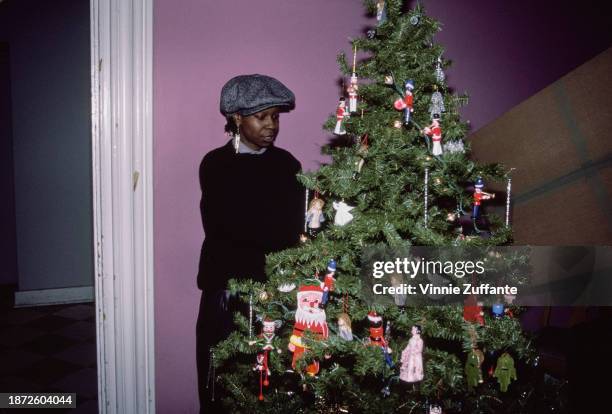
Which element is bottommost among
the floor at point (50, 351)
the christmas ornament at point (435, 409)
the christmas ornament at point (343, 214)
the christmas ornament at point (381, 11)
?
the floor at point (50, 351)

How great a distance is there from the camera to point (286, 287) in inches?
50.1

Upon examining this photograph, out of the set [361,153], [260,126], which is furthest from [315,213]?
[260,126]

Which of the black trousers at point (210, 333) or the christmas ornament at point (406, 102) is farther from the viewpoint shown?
the black trousers at point (210, 333)

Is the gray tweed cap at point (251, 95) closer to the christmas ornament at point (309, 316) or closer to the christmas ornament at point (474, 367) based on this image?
the christmas ornament at point (309, 316)

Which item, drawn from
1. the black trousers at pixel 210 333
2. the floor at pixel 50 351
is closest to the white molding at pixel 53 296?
the floor at pixel 50 351

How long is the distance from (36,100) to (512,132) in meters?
3.68

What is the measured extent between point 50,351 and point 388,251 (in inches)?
107

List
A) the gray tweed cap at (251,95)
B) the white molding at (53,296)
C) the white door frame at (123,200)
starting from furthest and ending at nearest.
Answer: the white molding at (53,296) → the white door frame at (123,200) → the gray tweed cap at (251,95)

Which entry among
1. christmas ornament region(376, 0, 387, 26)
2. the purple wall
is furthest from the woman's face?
christmas ornament region(376, 0, 387, 26)

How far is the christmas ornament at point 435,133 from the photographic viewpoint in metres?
1.18

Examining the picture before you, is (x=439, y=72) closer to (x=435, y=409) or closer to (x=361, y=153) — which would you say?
(x=361, y=153)

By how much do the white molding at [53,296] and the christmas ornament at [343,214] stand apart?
338 centimetres

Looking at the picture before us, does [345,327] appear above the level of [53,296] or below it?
above

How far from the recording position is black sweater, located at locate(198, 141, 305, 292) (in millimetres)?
1635
